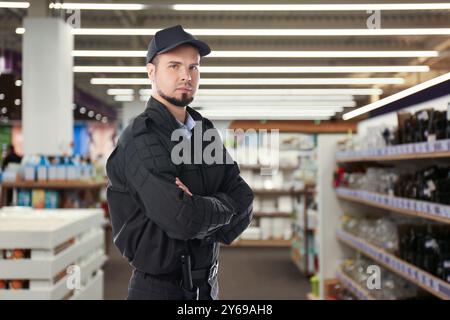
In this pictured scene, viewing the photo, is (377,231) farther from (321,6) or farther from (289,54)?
(321,6)

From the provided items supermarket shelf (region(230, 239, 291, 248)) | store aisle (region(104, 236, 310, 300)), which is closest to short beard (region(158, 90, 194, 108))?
store aisle (region(104, 236, 310, 300))

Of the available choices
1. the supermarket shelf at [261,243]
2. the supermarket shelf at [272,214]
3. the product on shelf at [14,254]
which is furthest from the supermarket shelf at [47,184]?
the supermarket shelf at [272,214]

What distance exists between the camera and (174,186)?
1223mm

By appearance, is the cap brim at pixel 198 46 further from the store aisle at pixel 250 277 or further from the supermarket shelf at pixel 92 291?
the store aisle at pixel 250 277

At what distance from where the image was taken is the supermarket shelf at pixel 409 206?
223 centimetres

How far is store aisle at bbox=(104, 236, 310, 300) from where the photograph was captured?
464 cm

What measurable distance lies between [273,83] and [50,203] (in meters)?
2.28

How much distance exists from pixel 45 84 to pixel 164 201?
2731 millimetres

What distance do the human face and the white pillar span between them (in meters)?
1.84

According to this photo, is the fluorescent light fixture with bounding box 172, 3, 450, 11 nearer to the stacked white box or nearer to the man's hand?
the man's hand

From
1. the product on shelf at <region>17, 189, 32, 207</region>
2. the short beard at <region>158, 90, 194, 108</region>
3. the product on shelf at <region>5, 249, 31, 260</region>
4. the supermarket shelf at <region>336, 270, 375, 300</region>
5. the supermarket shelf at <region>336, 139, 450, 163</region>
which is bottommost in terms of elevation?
the supermarket shelf at <region>336, 270, 375, 300</region>

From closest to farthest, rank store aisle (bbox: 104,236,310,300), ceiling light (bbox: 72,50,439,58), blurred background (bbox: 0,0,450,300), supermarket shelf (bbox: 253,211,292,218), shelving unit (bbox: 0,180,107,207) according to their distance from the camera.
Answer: blurred background (bbox: 0,0,450,300), ceiling light (bbox: 72,50,439,58), shelving unit (bbox: 0,180,107,207), store aisle (bbox: 104,236,310,300), supermarket shelf (bbox: 253,211,292,218)

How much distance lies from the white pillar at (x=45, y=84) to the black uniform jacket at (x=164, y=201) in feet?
6.28

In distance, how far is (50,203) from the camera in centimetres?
443
